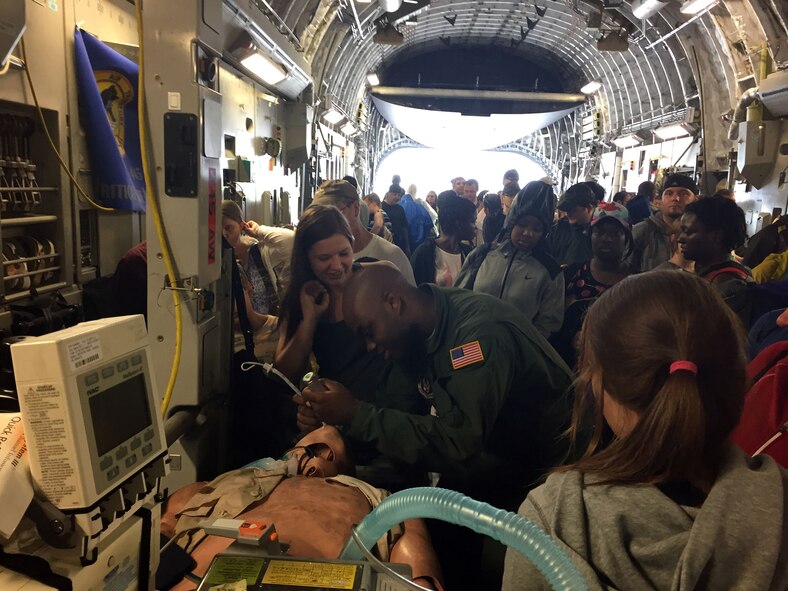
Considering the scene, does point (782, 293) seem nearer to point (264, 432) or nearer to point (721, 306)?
point (721, 306)


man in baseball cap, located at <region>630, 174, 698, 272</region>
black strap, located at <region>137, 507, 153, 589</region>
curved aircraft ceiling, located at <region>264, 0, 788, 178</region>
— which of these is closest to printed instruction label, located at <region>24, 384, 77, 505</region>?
black strap, located at <region>137, 507, 153, 589</region>

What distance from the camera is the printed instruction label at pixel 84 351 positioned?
1.05 meters

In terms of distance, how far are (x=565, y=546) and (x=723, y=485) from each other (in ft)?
1.06

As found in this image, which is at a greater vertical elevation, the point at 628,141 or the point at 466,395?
the point at 628,141

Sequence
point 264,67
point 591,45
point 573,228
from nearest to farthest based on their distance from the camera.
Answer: point 264,67, point 573,228, point 591,45

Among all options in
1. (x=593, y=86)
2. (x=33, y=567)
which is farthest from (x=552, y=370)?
(x=593, y=86)

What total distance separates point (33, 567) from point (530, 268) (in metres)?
3.20

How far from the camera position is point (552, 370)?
237 cm

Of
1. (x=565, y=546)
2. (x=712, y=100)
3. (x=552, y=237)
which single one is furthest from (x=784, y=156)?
(x=565, y=546)

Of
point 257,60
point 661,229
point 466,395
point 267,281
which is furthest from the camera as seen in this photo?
point 661,229

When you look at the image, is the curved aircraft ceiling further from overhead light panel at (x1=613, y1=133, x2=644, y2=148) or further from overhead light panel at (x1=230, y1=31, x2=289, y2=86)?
overhead light panel at (x1=230, y1=31, x2=289, y2=86)

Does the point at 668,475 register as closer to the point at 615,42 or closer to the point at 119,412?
the point at 119,412

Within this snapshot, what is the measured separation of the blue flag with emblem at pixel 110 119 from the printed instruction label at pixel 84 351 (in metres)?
3.84

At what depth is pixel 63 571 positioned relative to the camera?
1.09 meters
